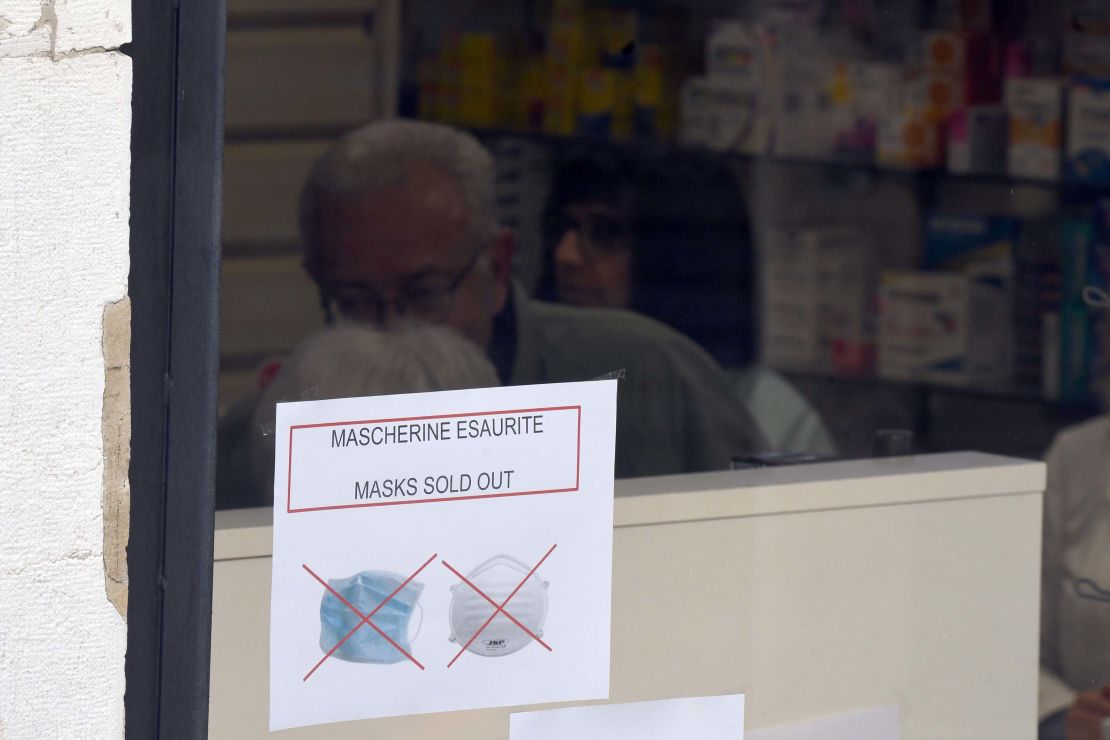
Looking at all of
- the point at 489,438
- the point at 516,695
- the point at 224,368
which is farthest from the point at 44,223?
the point at 516,695

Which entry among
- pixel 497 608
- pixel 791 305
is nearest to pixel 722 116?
pixel 791 305

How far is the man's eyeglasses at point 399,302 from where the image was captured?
1171 millimetres

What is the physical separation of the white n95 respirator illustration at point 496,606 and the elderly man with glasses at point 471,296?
0.12 metres

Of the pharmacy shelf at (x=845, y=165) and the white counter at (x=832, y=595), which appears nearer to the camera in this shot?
the white counter at (x=832, y=595)

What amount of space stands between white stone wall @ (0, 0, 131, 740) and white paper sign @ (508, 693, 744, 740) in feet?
1.01

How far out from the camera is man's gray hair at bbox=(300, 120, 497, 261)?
1270 millimetres

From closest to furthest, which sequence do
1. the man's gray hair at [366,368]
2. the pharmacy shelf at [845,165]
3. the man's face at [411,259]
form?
1. the man's gray hair at [366,368]
2. the man's face at [411,259]
3. the pharmacy shelf at [845,165]

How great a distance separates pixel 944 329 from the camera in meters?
3.07

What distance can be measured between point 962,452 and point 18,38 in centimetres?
81

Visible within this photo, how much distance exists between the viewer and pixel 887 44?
312cm

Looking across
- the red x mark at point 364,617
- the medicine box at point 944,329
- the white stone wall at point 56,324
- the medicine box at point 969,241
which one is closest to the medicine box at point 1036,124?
the medicine box at point 969,241

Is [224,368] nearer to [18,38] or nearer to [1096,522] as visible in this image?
[18,38]

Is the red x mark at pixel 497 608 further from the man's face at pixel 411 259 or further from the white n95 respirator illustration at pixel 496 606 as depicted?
the man's face at pixel 411 259

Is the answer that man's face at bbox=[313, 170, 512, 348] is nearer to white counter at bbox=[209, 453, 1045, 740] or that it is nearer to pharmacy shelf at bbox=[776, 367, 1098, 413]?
white counter at bbox=[209, 453, 1045, 740]
